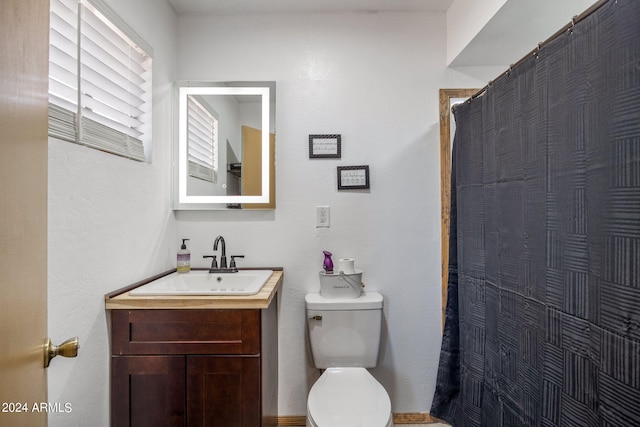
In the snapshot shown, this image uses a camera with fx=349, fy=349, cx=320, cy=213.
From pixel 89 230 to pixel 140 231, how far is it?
1.22 feet

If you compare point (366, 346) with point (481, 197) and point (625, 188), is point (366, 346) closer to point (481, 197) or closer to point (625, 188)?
point (481, 197)

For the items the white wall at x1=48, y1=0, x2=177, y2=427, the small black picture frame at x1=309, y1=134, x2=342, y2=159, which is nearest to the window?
the white wall at x1=48, y1=0, x2=177, y2=427

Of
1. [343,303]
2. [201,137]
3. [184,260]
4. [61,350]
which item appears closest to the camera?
[61,350]

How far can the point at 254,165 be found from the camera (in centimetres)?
204

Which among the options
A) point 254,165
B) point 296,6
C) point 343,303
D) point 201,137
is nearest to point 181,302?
point 343,303

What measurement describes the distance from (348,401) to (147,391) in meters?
0.82

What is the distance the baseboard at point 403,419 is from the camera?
203 cm

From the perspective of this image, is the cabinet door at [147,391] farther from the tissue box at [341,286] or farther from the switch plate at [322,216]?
the switch plate at [322,216]

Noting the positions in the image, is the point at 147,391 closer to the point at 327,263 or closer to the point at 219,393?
the point at 219,393

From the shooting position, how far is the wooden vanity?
4.52 feet

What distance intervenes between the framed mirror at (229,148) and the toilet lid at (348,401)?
1.00 m

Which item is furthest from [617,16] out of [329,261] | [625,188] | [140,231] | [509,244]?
[140,231]

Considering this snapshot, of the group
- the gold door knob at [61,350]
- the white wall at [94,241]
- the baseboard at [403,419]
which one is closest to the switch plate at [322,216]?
the white wall at [94,241]

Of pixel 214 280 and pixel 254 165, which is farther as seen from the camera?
pixel 254 165
